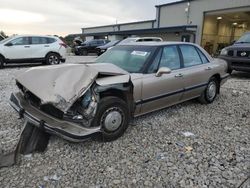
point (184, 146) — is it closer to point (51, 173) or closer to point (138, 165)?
point (138, 165)

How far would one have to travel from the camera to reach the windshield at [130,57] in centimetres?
446

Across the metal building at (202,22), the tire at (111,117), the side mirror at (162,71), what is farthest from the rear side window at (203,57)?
the metal building at (202,22)

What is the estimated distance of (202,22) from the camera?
23641mm

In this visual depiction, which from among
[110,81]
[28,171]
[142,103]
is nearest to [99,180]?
[28,171]

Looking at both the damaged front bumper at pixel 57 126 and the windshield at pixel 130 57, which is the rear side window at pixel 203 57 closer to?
the windshield at pixel 130 57

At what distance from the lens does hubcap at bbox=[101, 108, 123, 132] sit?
364cm

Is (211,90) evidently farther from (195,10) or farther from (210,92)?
(195,10)

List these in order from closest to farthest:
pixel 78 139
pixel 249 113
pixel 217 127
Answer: pixel 78 139 → pixel 217 127 → pixel 249 113

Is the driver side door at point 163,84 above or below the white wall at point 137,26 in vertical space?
below

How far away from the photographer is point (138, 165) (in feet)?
10.7

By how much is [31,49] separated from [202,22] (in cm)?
1711

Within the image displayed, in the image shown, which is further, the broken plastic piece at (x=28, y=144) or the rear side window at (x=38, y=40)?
the rear side window at (x=38, y=40)

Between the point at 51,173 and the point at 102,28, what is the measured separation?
4202 cm

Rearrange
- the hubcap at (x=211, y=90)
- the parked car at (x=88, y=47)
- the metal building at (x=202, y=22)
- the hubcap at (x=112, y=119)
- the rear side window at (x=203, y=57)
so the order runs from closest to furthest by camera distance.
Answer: the hubcap at (x=112, y=119) → the rear side window at (x=203, y=57) → the hubcap at (x=211, y=90) → the metal building at (x=202, y=22) → the parked car at (x=88, y=47)
